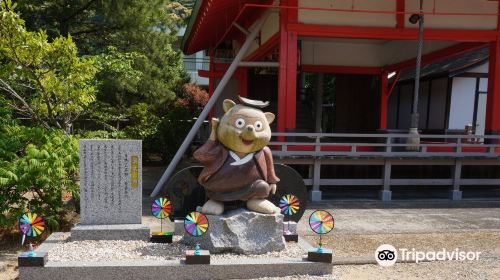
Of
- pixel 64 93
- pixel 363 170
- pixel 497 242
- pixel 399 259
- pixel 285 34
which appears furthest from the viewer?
pixel 363 170

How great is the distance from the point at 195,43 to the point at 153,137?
4466mm

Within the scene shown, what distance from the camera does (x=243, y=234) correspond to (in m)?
5.17

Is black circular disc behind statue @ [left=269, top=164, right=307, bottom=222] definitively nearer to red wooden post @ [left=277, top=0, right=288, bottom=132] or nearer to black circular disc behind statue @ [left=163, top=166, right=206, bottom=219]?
black circular disc behind statue @ [left=163, top=166, right=206, bottom=219]

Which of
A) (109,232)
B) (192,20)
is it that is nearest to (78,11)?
(192,20)

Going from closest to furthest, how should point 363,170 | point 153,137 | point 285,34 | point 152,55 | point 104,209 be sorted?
point 104,209
point 285,34
point 363,170
point 153,137
point 152,55

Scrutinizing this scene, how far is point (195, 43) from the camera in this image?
1642 cm

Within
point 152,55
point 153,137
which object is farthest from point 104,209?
point 152,55

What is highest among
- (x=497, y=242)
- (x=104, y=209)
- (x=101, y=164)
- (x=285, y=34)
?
(x=285, y=34)

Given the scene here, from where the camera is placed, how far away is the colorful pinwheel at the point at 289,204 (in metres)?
5.95

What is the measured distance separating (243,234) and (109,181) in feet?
7.20

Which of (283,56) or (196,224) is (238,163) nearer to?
(196,224)

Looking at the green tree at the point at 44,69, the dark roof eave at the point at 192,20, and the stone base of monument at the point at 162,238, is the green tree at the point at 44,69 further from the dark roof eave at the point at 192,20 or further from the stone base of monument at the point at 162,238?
the dark roof eave at the point at 192,20

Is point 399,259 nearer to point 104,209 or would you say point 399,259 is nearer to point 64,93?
point 104,209

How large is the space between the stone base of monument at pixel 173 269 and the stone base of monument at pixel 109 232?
974 millimetres
